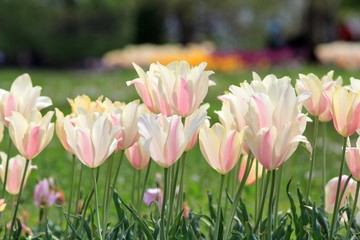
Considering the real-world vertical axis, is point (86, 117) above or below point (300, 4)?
below

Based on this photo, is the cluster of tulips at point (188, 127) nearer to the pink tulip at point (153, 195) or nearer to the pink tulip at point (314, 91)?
the pink tulip at point (314, 91)

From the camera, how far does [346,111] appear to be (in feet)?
7.82

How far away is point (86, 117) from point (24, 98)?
0.41 metres

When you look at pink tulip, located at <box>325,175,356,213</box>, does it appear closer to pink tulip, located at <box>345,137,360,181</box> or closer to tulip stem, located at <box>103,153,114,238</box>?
pink tulip, located at <box>345,137,360,181</box>

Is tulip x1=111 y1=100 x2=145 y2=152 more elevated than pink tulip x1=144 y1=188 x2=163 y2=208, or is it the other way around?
tulip x1=111 y1=100 x2=145 y2=152

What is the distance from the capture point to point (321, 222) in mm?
2627

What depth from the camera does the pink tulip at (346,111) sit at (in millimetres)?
2369

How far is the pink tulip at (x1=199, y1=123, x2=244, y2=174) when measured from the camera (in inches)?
90.4

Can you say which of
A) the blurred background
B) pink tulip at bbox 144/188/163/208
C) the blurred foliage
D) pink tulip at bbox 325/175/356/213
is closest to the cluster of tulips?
pink tulip at bbox 325/175/356/213

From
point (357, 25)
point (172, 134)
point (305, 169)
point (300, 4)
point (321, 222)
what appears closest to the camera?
point (172, 134)

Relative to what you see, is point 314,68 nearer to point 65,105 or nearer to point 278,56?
point 278,56

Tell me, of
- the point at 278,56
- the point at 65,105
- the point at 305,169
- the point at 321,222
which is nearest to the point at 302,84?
the point at 321,222

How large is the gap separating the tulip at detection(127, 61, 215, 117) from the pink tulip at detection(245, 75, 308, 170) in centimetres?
23

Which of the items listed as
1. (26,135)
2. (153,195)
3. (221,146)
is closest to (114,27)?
(153,195)
